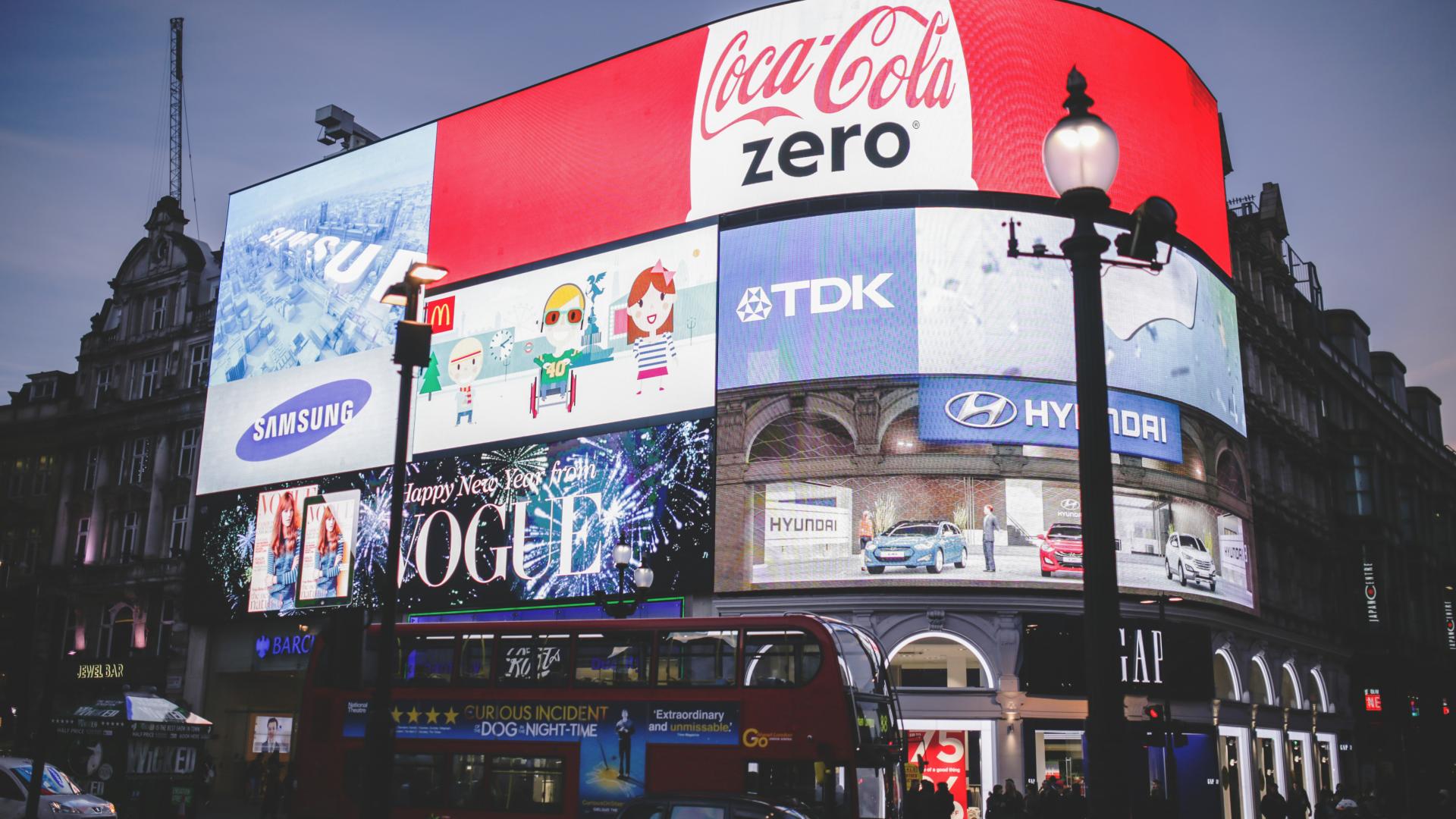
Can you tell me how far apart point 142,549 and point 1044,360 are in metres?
37.8

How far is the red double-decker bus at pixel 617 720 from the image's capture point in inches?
722

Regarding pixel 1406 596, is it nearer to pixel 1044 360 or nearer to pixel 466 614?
pixel 1044 360

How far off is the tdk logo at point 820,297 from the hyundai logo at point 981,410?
3256 mm

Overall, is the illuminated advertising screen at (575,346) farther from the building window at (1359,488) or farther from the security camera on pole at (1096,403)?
the building window at (1359,488)

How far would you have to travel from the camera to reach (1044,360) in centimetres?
3344

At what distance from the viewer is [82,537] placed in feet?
174

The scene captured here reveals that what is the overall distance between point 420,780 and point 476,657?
2.32 metres

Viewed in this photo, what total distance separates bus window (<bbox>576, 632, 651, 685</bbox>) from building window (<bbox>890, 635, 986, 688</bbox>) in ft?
47.3

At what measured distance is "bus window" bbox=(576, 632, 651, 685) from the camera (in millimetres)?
19938

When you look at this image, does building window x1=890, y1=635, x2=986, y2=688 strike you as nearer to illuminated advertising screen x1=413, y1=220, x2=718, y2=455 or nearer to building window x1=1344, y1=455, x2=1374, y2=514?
illuminated advertising screen x1=413, y1=220, x2=718, y2=455

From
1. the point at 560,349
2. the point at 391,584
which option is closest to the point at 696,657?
the point at 391,584

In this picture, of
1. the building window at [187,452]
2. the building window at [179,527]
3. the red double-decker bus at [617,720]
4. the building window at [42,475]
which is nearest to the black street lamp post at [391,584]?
the red double-decker bus at [617,720]

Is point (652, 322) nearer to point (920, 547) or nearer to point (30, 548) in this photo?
point (920, 547)

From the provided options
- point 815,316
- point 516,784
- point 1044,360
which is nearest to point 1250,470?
point 1044,360
